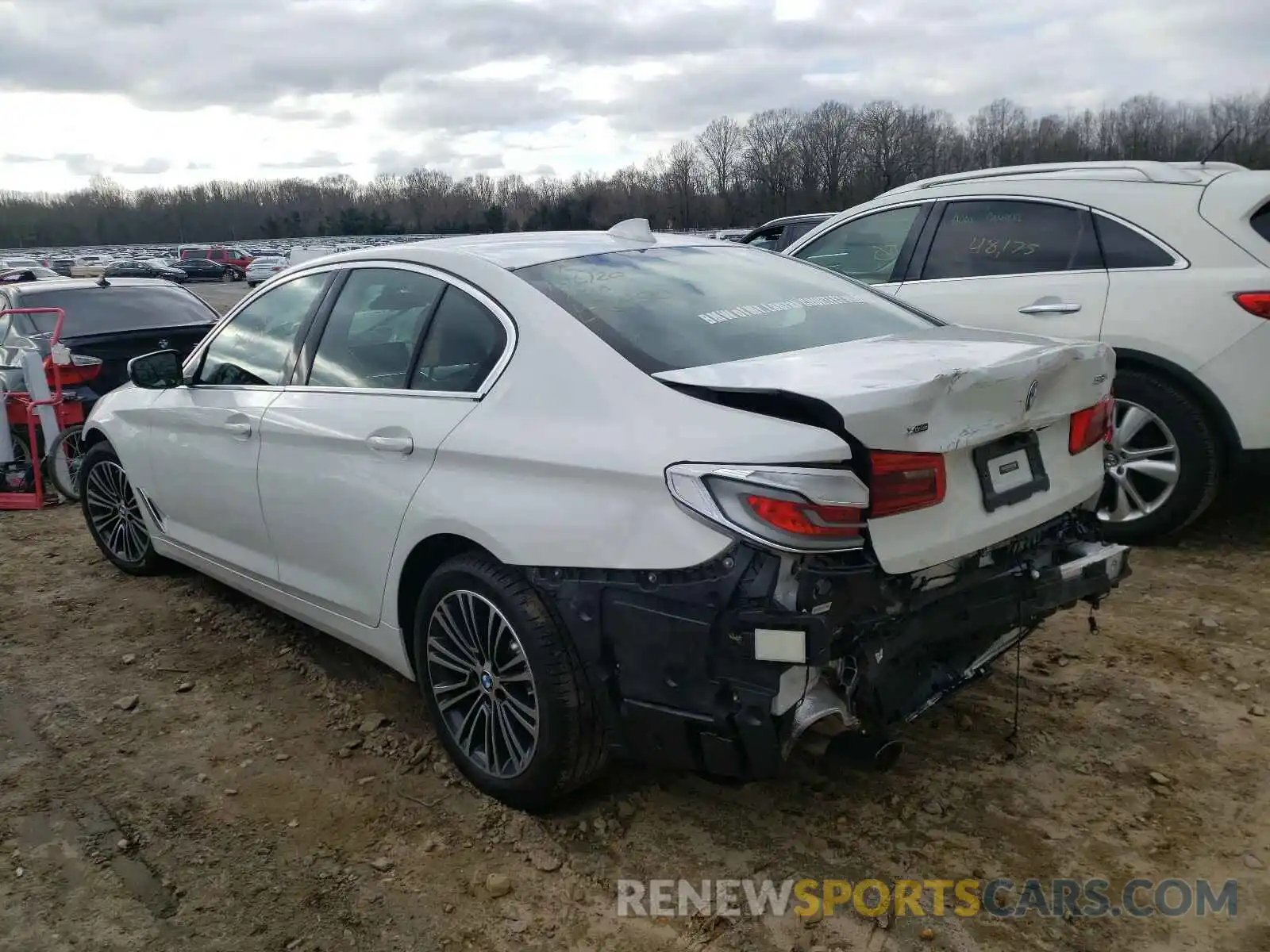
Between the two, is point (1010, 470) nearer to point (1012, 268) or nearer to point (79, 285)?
point (1012, 268)

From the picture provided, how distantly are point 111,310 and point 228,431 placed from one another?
5108 mm

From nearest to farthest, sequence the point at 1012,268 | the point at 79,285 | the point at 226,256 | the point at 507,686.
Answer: the point at 507,686 → the point at 1012,268 → the point at 79,285 → the point at 226,256

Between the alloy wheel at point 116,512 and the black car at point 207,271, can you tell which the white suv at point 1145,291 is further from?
the black car at point 207,271

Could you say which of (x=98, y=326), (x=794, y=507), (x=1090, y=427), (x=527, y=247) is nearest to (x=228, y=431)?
(x=527, y=247)

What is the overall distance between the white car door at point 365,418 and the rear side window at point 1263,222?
3674 millimetres

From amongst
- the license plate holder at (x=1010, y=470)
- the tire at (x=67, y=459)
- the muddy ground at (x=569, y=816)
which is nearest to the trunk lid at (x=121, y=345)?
the tire at (x=67, y=459)

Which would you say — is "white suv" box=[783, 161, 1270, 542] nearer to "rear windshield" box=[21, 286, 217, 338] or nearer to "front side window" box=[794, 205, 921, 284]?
"front side window" box=[794, 205, 921, 284]

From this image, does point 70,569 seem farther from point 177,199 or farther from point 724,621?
point 177,199

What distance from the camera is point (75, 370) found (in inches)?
285

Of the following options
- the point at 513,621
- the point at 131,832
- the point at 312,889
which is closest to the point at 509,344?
the point at 513,621

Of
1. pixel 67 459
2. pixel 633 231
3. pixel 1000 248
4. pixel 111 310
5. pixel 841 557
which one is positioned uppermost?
pixel 633 231

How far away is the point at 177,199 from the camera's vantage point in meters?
122

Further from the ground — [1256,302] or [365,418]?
[1256,302]

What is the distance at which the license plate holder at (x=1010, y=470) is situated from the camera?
249 cm
